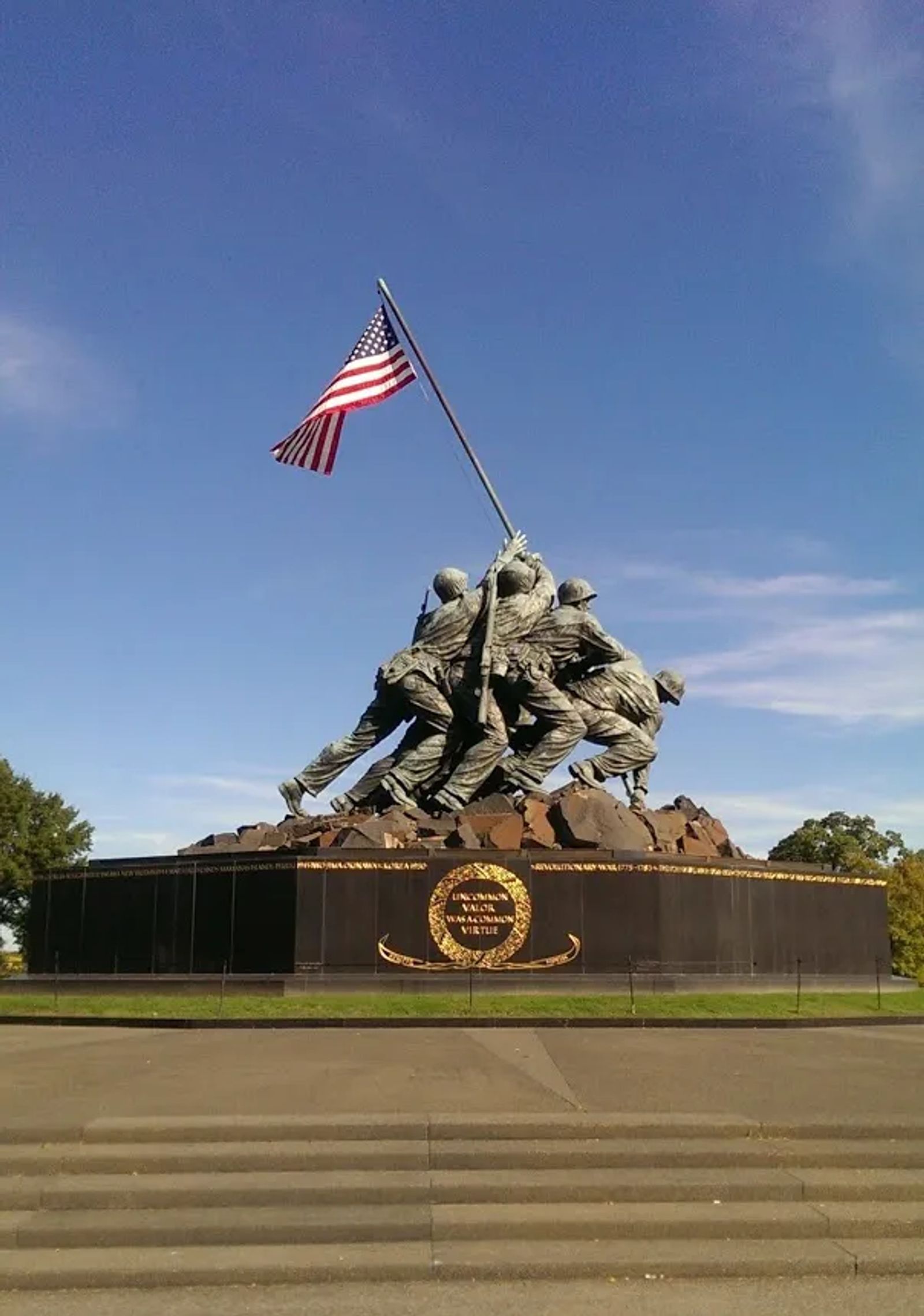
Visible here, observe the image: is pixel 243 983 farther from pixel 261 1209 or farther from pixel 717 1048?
pixel 261 1209

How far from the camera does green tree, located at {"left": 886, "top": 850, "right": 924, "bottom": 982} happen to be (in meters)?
46.5

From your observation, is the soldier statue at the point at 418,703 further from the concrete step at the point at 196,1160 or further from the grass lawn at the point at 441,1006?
the concrete step at the point at 196,1160

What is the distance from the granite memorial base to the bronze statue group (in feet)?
12.1

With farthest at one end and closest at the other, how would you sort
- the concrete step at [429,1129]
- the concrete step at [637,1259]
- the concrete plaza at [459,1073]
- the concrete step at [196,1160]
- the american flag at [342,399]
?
the american flag at [342,399] → the concrete plaza at [459,1073] → the concrete step at [429,1129] → the concrete step at [196,1160] → the concrete step at [637,1259]

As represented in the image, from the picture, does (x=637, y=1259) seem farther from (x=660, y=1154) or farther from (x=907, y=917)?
(x=907, y=917)

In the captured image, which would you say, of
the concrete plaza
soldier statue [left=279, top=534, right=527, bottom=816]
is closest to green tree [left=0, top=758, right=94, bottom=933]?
soldier statue [left=279, top=534, right=527, bottom=816]

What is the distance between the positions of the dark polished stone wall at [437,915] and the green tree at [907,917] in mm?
26812

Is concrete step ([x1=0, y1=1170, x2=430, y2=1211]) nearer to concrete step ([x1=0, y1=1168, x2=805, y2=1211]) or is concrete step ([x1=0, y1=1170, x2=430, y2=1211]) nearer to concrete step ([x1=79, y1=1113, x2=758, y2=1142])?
concrete step ([x1=0, y1=1168, x2=805, y2=1211])

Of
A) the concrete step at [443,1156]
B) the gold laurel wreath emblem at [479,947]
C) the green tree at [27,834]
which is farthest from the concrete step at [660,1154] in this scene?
the green tree at [27,834]

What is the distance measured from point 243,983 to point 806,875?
1082 centimetres

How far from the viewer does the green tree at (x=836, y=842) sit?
200 ft

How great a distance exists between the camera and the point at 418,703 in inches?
977

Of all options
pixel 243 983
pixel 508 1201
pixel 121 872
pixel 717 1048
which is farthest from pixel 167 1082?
pixel 121 872

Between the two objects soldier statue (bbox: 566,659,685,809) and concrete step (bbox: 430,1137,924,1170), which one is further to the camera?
soldier statue (bbox: 566,659,685,809)
